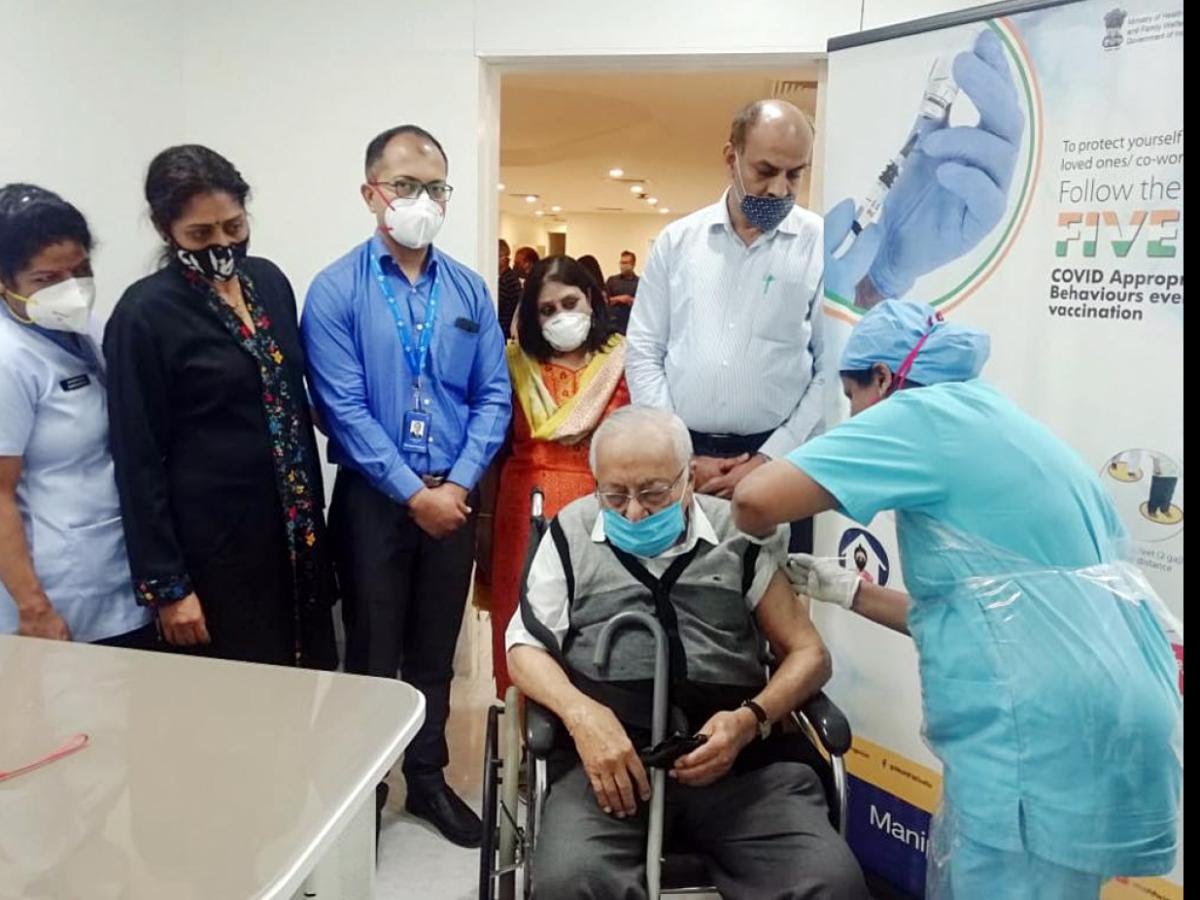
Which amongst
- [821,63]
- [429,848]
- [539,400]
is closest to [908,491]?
[539,400]

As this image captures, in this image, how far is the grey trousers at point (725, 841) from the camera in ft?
5.19

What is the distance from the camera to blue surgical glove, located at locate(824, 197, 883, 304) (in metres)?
2.13

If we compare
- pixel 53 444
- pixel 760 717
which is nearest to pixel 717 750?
pixel 760 717

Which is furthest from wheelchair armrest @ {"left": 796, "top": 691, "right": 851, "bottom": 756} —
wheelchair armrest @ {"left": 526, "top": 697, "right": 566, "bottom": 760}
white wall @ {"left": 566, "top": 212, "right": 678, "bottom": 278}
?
white wall @ {"left": 566, "top": 212, "right": 678, "bottom": 278}

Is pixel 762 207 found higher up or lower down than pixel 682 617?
higher up

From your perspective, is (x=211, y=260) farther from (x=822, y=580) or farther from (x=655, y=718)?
(x=822, y=580)

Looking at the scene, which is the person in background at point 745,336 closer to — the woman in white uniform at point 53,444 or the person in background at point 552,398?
the person in background at point 552,398

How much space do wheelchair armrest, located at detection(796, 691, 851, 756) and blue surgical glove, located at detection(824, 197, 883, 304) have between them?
0.91 metres

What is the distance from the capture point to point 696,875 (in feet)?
5.48

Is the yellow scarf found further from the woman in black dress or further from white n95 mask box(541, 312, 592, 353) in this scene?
the woman in black dress

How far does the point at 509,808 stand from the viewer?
1700 mm

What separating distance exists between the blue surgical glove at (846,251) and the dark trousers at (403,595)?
110 cm

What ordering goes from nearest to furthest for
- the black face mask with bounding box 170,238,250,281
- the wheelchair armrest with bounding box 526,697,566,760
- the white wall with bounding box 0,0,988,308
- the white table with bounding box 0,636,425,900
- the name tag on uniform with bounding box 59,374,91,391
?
the white table with bounding box 0,636,425,900, the wheelchair armrest with bounding box 526,697,566,760, the name tag on uniform with bounding box 59,374,91,391, the black face mask with bounding box 170,238,250,281, the white wall with bounding box 0,0,988,308

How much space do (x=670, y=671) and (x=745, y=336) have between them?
37.5 inches
